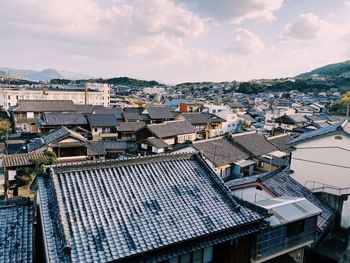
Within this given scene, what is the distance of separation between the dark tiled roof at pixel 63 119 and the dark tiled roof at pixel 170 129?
14479 mm

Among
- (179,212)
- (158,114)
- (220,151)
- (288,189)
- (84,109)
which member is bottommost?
(220,151)

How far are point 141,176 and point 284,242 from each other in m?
7.33

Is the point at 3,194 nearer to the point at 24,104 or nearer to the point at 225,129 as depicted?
the point at 24,104

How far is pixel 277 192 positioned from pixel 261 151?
2259 cm

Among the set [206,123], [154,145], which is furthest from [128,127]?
[206,123]

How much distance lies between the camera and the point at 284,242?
13062 mm

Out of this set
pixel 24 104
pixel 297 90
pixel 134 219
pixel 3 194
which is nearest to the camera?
pixel 134 219

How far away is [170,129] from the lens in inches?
2037

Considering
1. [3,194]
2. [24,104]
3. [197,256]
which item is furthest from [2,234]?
[24,104]

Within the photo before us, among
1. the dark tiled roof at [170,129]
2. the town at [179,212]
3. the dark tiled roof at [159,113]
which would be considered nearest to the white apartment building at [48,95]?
the dark tiled roof at [159,113]

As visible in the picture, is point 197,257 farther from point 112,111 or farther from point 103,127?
point 112,111

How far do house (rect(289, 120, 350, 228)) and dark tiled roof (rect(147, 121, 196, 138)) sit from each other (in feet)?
93.0

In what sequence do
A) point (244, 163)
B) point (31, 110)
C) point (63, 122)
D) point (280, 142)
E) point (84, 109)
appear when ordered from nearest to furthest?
point (244, 163) < point (280, 142) < point (63, 122) < point (31, 110) < point (84, 109)

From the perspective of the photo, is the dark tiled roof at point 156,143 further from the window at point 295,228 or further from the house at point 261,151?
the window at point 295,228
